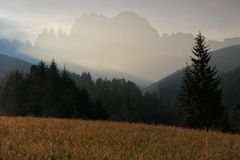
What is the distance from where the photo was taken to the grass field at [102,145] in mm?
8430

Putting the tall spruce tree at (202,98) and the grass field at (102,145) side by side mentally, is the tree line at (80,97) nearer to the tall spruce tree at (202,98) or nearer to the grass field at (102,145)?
the tall spruce tree at (202,98)

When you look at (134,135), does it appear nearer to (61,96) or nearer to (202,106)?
(202,106)

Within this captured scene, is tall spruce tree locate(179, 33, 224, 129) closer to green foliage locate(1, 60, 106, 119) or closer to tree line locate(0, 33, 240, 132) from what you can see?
tree line locate(0, 33, 240, 132)

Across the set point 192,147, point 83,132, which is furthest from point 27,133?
point 192,147

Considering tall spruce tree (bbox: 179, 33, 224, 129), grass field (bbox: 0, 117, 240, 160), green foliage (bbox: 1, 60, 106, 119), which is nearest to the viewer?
grass field (bbox: 0, 117, 240, 160)

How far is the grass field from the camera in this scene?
8.43 metres

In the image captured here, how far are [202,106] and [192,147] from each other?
4390 cm

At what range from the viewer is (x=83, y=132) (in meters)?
12.2

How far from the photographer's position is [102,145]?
10.2 metres

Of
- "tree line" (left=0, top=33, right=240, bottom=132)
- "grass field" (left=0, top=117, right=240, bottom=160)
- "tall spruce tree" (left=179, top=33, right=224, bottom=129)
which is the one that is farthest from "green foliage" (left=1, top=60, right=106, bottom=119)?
"grass field" (left=0, top=117, right=240, bottom=160)

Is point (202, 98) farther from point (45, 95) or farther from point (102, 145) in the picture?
point (102, 145)

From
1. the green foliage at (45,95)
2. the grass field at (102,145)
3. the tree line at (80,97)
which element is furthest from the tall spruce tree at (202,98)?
the grass field at (102,145)

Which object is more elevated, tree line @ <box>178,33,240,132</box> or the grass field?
tree line @ <box>178,33,240,132</box>

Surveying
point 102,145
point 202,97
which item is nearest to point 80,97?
point 202,97
